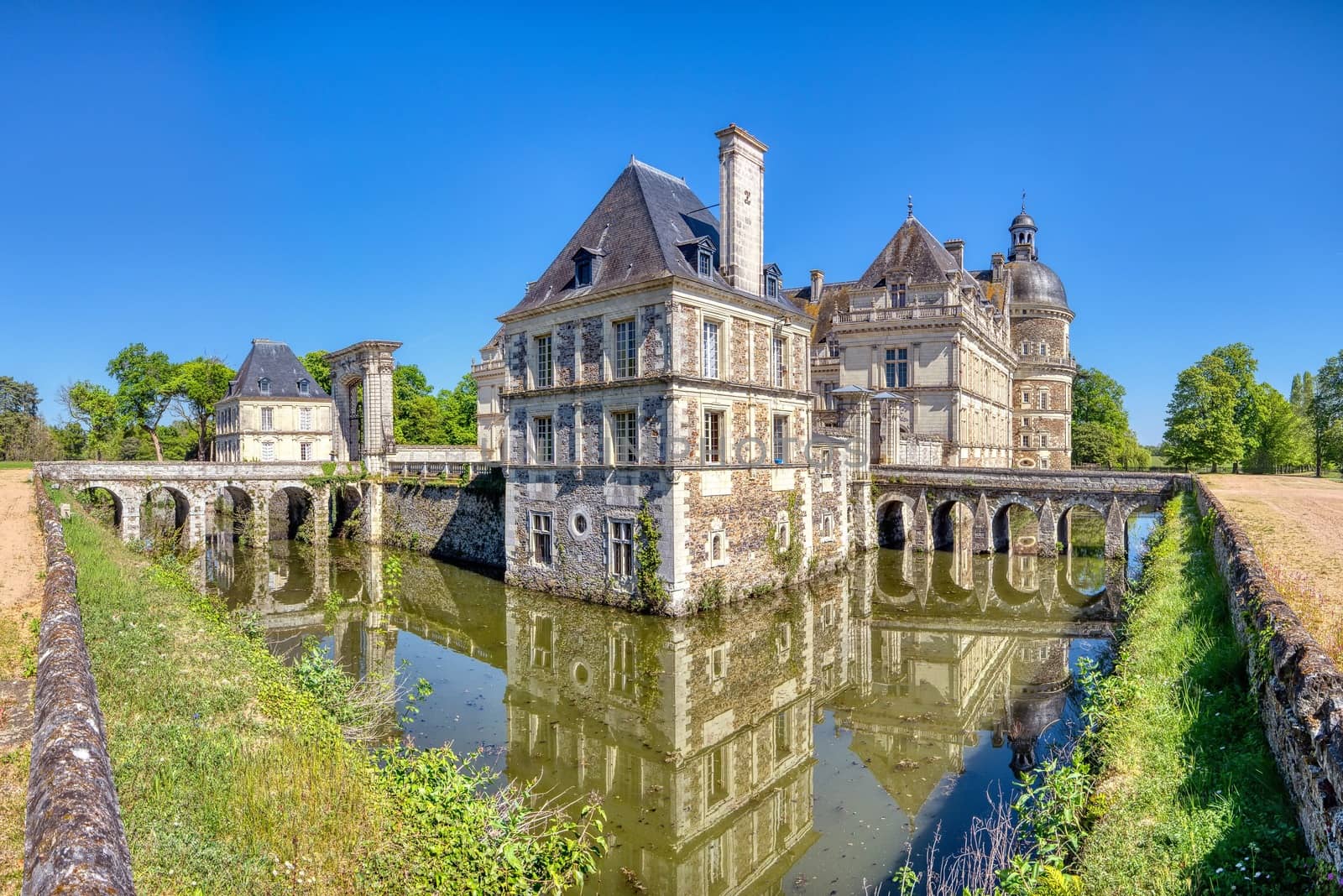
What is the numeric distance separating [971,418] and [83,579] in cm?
3545

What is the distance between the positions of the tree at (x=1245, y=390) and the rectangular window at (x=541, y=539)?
44.7m

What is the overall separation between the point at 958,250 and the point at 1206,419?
61.9 feet

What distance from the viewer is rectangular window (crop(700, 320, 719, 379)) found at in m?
17.9

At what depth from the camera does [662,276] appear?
16656mm

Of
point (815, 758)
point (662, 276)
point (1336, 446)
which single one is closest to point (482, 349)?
point (662, 276)

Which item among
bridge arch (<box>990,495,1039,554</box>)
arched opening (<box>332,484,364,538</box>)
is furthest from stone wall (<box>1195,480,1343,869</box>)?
arched opening (<box>332,484,364,538</box>)

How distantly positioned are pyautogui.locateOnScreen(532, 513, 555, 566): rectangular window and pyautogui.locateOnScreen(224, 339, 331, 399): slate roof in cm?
2841

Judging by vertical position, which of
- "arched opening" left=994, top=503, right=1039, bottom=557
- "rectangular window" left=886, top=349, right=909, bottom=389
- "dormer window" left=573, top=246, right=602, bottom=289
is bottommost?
"arched opening" left=994, top=503, right=1039, bottom=557

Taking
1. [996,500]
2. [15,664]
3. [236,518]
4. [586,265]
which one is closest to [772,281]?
[586,265]

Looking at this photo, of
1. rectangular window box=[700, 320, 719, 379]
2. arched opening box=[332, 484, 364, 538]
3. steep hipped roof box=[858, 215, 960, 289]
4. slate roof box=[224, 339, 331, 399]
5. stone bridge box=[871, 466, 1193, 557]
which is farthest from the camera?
slate roof box=[224, 339, 331, 399]

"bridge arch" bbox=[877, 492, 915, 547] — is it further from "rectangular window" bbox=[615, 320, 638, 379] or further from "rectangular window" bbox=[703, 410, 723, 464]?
"rectangular window" bbox=[615, 320, 638, 379]

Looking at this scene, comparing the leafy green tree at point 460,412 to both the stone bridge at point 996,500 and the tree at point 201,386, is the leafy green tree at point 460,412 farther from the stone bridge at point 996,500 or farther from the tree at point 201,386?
the stone bridge at point 996,500

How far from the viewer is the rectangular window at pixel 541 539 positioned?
20359 mm

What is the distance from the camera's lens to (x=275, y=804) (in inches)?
230
